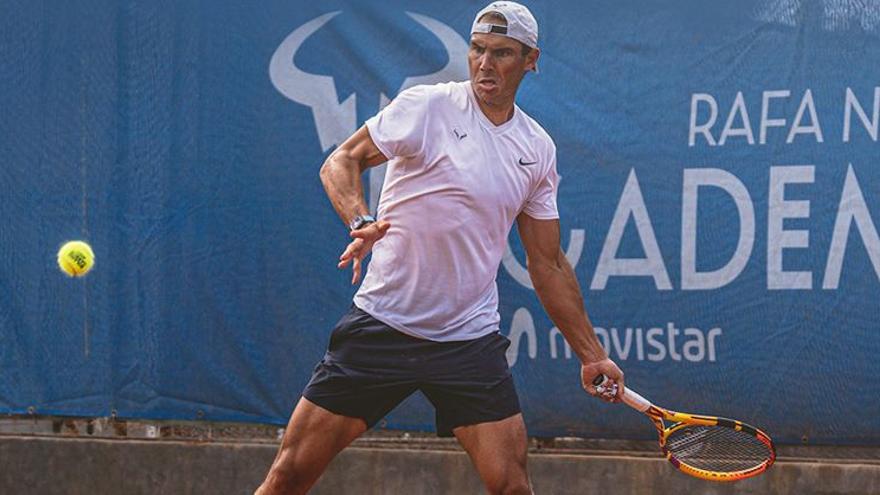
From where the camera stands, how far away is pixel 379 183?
6.29 meters

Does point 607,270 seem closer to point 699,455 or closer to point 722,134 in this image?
point 722,134

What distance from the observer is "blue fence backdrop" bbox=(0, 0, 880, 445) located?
19.5ft

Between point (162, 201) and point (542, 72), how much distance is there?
1.69 meters

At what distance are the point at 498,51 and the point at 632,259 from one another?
158 centimetres

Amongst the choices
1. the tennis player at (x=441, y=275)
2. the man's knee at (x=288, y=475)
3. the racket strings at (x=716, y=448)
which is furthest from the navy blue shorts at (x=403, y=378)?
the racket strings at (x=716, y=448)

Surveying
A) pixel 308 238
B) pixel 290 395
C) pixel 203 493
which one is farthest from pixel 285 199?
pixel 203 493

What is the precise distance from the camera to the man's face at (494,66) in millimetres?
4738

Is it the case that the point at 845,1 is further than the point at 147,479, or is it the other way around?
the point at 147,479

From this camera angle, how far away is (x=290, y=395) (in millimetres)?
6395

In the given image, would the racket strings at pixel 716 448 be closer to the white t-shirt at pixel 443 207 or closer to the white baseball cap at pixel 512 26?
the white t-shirt at pixel 443 207

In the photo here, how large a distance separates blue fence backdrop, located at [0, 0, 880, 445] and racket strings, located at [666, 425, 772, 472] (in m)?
0.94

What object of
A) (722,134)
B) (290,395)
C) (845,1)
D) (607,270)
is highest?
(845,1)

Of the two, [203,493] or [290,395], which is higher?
[290,395]

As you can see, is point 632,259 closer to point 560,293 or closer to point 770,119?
point 770,119
